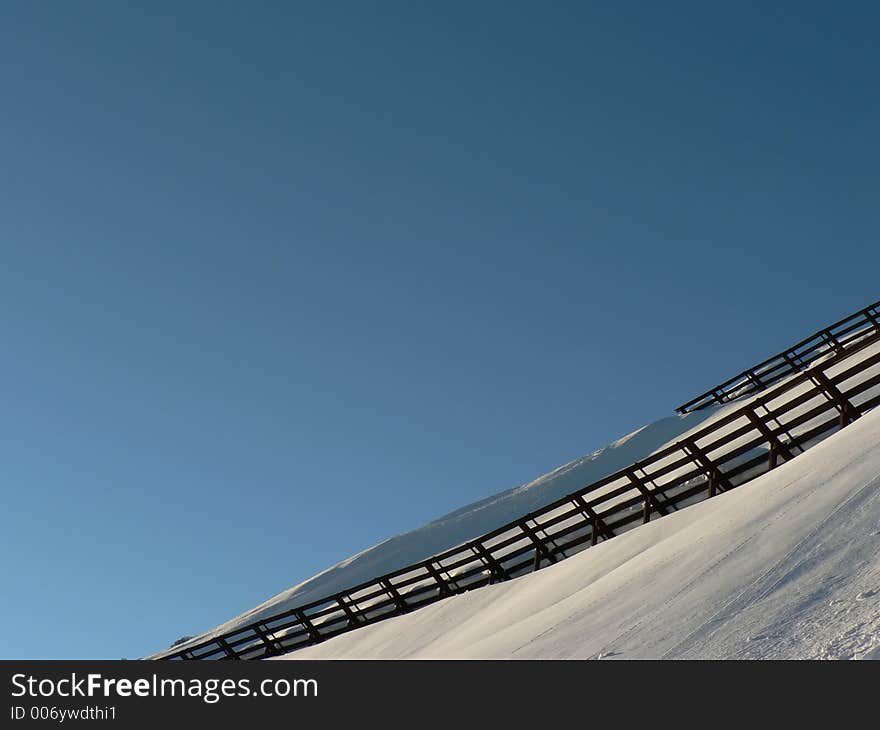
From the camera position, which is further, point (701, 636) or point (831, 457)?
point (831, 457)

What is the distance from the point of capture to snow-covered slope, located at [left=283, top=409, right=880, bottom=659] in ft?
28.2

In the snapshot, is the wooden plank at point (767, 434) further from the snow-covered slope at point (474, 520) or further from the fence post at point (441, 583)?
the snow-covered slope at point (474, 520)

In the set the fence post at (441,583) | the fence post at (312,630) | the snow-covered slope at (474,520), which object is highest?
the snow-covered slope at (474,520)

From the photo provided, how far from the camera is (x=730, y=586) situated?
10141 mm

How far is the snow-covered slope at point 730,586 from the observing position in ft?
28.2

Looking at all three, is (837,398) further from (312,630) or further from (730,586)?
(312,630)

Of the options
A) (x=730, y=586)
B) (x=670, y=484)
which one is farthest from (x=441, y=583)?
(x=730, y=586)

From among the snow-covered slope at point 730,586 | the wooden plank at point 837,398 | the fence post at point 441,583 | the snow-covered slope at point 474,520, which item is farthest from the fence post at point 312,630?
the snow-covered slope at point 474,520

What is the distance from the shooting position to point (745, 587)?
992 cm

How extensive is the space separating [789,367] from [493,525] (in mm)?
12340

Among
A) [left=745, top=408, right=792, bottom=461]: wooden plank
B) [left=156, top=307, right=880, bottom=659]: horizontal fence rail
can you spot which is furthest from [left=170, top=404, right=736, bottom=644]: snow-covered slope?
[left=745, top=408, right=792, bottom=461]: wooden plank
